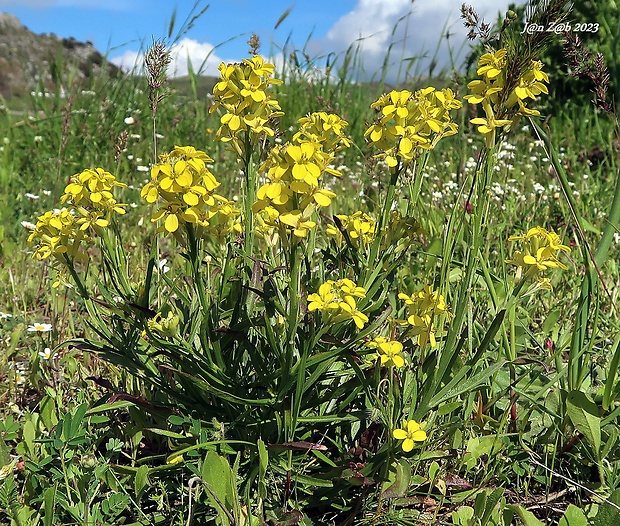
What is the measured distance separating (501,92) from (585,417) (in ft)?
2.51

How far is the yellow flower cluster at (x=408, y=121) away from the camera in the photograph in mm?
1258

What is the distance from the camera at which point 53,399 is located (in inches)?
67.4

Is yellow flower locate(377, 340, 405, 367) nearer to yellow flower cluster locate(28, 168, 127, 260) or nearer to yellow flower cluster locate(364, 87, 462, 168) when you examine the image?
yellow flower cluster locate(364, 87, 462, 168)

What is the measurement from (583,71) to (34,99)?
15.5 ft

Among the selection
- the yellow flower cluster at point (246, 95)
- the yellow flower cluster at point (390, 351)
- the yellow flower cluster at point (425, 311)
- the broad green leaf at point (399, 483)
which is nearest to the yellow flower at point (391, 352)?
the yellow flower cluster at point (390, 351)

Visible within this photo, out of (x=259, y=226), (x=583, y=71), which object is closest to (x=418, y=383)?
(x=259, y=226)

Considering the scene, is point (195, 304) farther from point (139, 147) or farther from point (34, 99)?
point (34, 99)

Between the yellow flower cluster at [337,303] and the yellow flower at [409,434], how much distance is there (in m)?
0.25

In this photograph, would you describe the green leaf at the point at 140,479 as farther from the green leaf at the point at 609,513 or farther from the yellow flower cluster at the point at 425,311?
the green leaf at the point at 609,513

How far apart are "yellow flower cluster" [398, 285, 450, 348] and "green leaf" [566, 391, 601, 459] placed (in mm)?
423

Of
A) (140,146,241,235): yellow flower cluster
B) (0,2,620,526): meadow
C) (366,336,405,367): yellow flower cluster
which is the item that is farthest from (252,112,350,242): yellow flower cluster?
(366,336,405,367): yellow flower cluster

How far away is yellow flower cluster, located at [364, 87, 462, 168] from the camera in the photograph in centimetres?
126

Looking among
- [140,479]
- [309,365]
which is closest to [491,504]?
[309,365]

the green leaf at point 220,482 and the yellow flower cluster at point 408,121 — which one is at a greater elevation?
the yellow flower cluster at point 408,121
